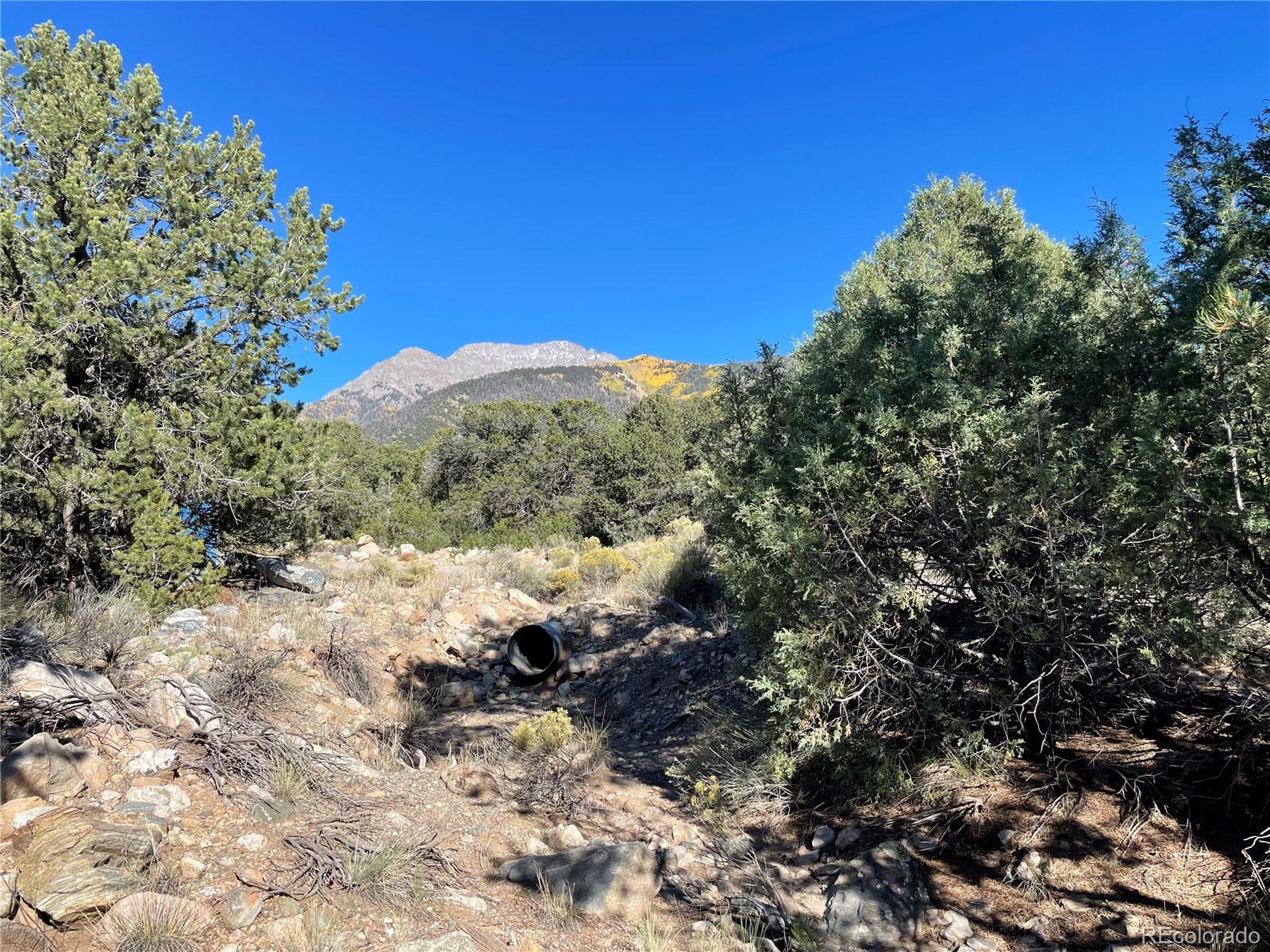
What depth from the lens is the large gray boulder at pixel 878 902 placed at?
3230 mm

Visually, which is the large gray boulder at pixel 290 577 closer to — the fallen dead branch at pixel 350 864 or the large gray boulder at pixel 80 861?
the fallen dead branch at pixel 350 864

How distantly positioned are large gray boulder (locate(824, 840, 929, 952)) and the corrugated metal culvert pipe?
4953 mm

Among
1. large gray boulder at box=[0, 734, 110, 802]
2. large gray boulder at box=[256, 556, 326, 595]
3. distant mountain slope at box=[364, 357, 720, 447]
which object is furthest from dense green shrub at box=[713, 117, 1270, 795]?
distant mountain slope at box=[364, 357, 720, 447]

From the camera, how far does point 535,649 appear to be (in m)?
8.45

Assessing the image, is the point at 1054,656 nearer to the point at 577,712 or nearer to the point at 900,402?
the point at 900,402

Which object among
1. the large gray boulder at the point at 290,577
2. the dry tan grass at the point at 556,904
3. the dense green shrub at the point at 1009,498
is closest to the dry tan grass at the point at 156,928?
the dry tan grass at the point at 556,904

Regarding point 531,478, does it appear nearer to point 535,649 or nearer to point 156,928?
point 535,649

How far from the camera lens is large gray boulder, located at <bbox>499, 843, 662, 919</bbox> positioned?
3479 mm

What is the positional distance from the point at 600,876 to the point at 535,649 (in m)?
4.99

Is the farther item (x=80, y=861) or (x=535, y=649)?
(x=535, y=649)

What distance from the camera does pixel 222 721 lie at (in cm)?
407

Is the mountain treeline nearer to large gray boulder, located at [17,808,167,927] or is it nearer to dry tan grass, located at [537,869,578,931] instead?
dry tan grass, located at [537,869,578,931]

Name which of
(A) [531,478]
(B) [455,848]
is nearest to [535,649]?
(B) [455,848]

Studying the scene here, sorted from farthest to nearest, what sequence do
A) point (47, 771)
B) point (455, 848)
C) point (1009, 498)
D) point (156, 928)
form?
point (455, 848) < point (1009, 498) < point (47, 771) < point (156, 928)
